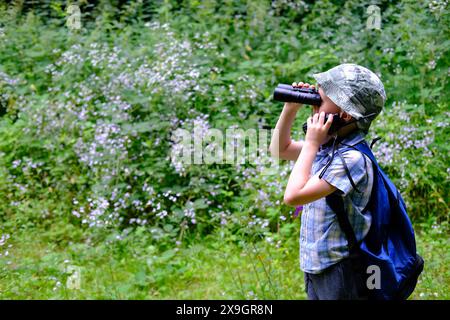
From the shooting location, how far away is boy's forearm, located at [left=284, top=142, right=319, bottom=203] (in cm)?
197

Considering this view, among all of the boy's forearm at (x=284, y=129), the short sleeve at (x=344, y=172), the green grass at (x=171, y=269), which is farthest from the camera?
the green grass at (x=171, y=269)

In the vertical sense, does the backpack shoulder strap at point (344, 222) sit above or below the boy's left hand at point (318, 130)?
below

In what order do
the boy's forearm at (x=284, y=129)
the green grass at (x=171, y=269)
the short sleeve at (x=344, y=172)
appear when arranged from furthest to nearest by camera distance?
the green grass at (x=171, y=269) < the boy's forearm at (x=284, y=129) < the short sleeve at (x=344, y=172)

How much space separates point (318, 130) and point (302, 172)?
0.54 ft

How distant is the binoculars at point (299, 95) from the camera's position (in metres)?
2.09

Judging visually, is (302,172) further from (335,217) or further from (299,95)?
(299,95)

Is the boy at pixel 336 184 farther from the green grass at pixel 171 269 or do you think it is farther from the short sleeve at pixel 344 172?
the green grass at pixel 171 269

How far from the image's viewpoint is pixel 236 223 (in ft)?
13.3

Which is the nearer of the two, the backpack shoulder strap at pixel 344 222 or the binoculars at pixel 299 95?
the backpack shoulder strap at pixel 344 222

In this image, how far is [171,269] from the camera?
12.4 feet

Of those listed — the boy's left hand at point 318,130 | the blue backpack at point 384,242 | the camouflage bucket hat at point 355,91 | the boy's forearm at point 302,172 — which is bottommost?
the blue backpack at point 384,242

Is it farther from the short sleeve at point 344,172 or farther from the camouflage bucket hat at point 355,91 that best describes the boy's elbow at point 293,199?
the camouflage bucket hat at point 355,91

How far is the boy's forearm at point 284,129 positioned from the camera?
228 cm

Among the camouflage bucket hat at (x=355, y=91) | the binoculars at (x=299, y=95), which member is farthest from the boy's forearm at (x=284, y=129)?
the camouflage bucket hat at (x=355, y=91)
